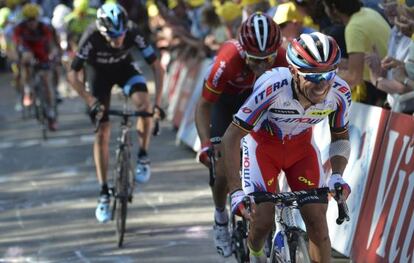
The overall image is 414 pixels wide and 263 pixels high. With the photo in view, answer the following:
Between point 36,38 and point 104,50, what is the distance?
24.6ft

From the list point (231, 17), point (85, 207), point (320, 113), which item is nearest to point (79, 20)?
point (231, 17)

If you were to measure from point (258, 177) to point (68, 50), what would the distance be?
14289 millimetres

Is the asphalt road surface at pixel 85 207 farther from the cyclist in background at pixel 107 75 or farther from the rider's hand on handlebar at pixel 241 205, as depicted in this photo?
the rider's hand on handlebar at pixel 241 205

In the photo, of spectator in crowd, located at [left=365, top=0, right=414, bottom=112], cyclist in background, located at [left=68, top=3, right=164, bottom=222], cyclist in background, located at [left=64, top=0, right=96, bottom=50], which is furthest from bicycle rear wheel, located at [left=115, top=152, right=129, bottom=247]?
cyclist in background, located at [left=64, top=0, right=96, bottom=50]

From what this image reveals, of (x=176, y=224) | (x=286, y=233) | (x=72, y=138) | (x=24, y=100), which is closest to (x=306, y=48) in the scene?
(x=286, y=233)

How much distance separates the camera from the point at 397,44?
8.88m

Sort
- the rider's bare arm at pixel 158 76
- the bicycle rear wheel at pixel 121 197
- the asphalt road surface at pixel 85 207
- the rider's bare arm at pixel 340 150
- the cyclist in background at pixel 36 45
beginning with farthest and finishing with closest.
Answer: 1. the cyclist in background at pixel 36 45
2. the rider's bare arm at pixel 158 76
3. the bicycle rear wheel at pixel 121 197
4. the asphalt road surface at pixel 85 207
5. the rider's bare arm at pixel 340 150

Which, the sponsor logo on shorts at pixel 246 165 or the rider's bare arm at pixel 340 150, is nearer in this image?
the rider's bare arm at pixel 340 150

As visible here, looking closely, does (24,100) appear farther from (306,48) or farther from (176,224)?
(306,48)

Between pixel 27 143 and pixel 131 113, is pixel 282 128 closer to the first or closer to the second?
pixel 131 113

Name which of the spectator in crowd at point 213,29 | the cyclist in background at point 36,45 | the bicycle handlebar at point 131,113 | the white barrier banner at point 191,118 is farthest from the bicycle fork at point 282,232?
the cyclist in background at point 36,45

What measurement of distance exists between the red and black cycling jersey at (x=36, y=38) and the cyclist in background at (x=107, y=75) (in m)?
6.95

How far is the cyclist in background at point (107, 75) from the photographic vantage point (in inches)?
395

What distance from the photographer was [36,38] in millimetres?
17594
